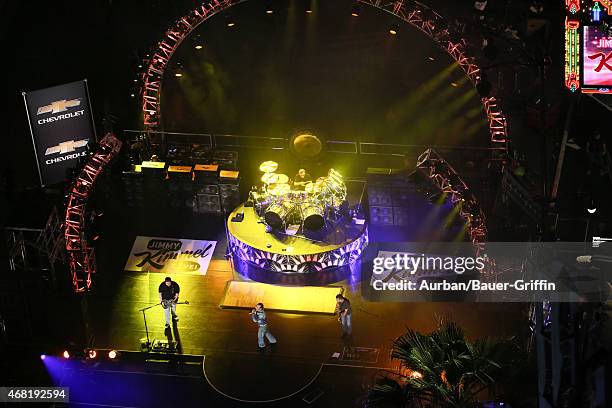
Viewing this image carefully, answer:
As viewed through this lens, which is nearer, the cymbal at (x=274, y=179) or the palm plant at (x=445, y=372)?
the palm plant at (x=445, y=372)

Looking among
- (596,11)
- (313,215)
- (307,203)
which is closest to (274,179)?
(307,203)

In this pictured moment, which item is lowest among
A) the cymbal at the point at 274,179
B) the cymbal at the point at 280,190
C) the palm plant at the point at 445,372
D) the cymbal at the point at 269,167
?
the palm plant at the point at 445,372


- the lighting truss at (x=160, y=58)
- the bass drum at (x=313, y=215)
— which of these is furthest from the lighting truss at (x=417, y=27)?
the bass drum at (x=313, y=215)

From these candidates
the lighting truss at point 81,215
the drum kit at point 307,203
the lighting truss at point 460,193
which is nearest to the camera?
the lighting truss at point 460,193

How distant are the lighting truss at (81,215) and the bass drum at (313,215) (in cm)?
521

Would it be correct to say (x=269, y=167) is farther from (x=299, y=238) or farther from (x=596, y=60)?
(x=596, y=60)

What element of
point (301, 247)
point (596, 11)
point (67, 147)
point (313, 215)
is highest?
point (596, 11)

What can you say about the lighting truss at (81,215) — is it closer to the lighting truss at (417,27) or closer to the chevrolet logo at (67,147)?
the lighting truss at (417,27)

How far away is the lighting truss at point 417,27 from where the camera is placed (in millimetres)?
23734

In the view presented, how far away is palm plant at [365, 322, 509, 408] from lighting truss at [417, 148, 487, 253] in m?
6.05

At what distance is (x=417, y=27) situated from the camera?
24.8m

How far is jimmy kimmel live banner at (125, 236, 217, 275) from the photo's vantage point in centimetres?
2500

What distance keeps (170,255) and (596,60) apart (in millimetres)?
12223

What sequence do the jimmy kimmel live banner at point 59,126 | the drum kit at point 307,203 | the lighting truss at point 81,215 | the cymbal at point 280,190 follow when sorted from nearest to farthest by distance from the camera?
the lighting truss at point 81,215 < the drum kit at point 307,203 < the cymbal at point 280,190 < the jimmy kimmel live banner at point 59,126
